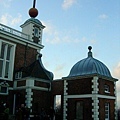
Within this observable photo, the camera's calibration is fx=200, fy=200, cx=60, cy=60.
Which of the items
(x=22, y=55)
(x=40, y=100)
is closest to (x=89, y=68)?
(x=40, y=100)

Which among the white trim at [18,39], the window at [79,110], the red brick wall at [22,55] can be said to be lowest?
the window at [79,110]

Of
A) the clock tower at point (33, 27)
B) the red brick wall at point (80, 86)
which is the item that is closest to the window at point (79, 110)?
the red brick wall at point (80, 86)

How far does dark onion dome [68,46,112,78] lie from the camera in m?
20.3

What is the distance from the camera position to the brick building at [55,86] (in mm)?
19172

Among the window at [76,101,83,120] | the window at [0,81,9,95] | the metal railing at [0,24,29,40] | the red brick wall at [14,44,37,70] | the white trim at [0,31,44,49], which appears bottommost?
the window at [76,101,83,120]

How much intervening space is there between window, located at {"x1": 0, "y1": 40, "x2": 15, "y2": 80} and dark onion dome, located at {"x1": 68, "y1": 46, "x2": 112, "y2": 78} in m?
6.87

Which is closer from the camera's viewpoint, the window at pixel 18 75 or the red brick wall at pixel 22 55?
the window at pixel 18 75

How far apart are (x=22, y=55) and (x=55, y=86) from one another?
5.45m

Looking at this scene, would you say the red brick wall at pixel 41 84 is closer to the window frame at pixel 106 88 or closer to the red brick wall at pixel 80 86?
the red brick wall at pixel 80 86

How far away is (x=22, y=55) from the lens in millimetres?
23766

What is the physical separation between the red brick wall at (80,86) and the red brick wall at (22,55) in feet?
20.1

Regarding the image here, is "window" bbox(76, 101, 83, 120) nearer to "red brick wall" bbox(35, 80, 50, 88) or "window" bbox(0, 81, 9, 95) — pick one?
"red brick wall" bbox(35, 80, 50, 88)

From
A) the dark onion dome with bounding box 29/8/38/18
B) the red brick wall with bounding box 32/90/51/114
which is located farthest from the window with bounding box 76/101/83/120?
the dark onion dome with bounding box 29/8/38/18

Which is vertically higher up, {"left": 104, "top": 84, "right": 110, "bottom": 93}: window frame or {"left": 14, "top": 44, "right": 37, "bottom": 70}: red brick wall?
{"left": 14, "top": 44, "right": 37, "bottom": 70}: red brick wall
